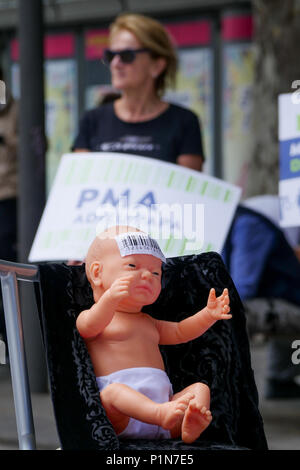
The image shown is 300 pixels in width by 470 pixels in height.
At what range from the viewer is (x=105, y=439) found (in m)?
1.67

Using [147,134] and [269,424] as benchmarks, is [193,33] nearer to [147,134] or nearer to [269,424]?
[269,424]

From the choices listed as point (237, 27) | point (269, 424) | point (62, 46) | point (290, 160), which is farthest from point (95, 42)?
point (290, 160)

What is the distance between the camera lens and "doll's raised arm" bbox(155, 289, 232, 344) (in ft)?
5.53

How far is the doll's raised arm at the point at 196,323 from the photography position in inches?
66.4

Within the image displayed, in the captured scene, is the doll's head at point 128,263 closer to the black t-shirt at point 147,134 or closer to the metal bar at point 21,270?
the metal bar at point 21,270

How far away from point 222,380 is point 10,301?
0.45 meters

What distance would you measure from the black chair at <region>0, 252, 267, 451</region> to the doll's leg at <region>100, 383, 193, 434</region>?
0.02 m

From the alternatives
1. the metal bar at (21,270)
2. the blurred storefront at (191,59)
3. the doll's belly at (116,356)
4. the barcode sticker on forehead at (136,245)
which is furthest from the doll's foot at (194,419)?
the blurred storefront at (191,59)

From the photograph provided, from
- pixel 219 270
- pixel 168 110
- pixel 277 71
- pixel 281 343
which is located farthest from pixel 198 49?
pixel 219 270

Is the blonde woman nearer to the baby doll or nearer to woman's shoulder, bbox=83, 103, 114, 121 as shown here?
woman's shoulder, bbox=83, 103, 114, 121

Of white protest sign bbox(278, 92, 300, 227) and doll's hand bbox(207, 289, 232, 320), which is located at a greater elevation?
white protest sign bbox(278, 92, 300, 227)

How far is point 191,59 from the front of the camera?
28.3 feet

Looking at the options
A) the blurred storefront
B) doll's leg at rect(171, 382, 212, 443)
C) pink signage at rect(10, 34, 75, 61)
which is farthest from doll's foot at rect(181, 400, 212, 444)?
pink signage at rect(10, 34, 75, 61)

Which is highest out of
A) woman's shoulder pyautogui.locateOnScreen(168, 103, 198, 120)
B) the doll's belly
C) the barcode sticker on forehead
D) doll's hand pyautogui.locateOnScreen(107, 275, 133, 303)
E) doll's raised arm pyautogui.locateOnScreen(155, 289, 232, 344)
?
woman's shoulder pyautogui.locateOnScreen(168, 103, 198, 120)
